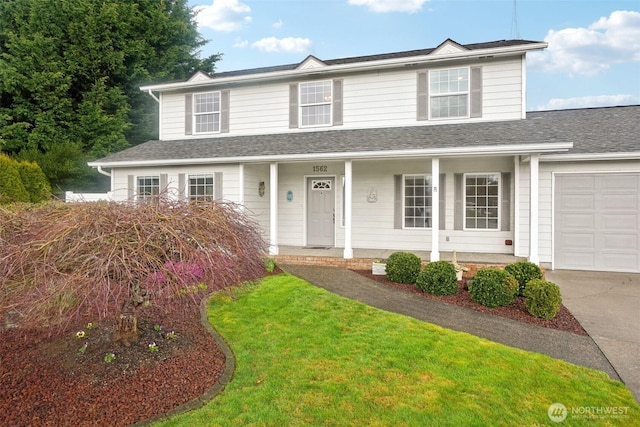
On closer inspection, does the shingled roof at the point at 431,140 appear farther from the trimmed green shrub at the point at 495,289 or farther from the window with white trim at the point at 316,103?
the trimmed green shrub at the point at 495,289

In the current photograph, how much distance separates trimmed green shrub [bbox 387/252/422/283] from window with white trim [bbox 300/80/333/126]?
5084mm

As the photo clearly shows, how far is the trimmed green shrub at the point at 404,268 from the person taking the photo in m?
7.61

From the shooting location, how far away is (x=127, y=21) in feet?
64.9

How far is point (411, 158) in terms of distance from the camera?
8992mm

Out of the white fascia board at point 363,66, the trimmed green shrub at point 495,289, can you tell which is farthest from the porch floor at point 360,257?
the white fascia board at point 363,66

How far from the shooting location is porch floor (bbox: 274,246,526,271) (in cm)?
859

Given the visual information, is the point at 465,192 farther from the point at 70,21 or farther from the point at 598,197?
the point at 70,21

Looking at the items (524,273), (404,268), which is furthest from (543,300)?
(404,268)

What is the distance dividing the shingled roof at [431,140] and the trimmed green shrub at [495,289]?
3.09 m

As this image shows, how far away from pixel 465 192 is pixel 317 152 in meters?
4.08

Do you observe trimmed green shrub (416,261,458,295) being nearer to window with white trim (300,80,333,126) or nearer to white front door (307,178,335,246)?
white front door (307,178,335,246)

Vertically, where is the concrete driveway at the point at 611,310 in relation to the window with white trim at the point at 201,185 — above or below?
below

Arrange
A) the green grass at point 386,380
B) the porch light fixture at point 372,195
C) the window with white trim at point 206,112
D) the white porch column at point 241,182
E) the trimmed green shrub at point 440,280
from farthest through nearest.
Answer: the window with white trim at point 206,112 < the porch light fixture at point 372,195 < the white porch column at point 241,182 < the trimmed green shrub at point 440,280 < the green grass at point 386,380

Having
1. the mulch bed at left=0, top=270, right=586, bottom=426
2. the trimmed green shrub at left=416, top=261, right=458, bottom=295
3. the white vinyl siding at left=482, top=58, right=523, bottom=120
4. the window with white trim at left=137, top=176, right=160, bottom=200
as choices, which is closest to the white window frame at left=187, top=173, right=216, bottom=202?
the window with white trim at left=137, top=176, right=160, bottom=200
